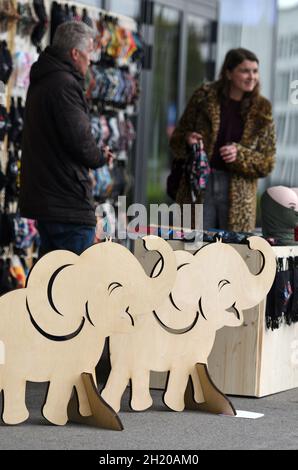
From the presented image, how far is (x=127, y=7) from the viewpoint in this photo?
1027 cm

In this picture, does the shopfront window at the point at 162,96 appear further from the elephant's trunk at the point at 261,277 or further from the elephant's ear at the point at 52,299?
the elephant's ear at the point at 52,299

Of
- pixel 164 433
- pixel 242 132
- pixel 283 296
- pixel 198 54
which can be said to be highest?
pixel 198 54

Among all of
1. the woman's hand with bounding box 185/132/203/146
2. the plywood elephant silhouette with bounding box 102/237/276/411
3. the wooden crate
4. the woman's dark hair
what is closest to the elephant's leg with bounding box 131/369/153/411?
the plywood elephant silhouette with bounding box 102/237/276/411

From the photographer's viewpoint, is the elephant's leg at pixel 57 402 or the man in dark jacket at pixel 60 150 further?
the man in dark jacket at pixel 60 150

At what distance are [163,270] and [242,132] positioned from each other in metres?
2.48

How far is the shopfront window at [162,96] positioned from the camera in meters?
10.9

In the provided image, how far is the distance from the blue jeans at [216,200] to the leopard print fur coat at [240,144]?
1.6 inches

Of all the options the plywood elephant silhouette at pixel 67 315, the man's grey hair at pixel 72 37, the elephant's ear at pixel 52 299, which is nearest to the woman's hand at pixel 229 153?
the man's grey hair at pixel 72 37

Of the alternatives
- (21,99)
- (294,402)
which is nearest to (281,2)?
(21,99)

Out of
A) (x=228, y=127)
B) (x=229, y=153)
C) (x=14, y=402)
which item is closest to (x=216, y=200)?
(x=229, y=153)

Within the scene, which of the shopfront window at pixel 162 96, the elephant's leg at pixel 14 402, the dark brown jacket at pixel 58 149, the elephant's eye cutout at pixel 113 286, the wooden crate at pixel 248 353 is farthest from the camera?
the shopfront window at pixel 162 96

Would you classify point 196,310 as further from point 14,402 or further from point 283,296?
point 14,402
